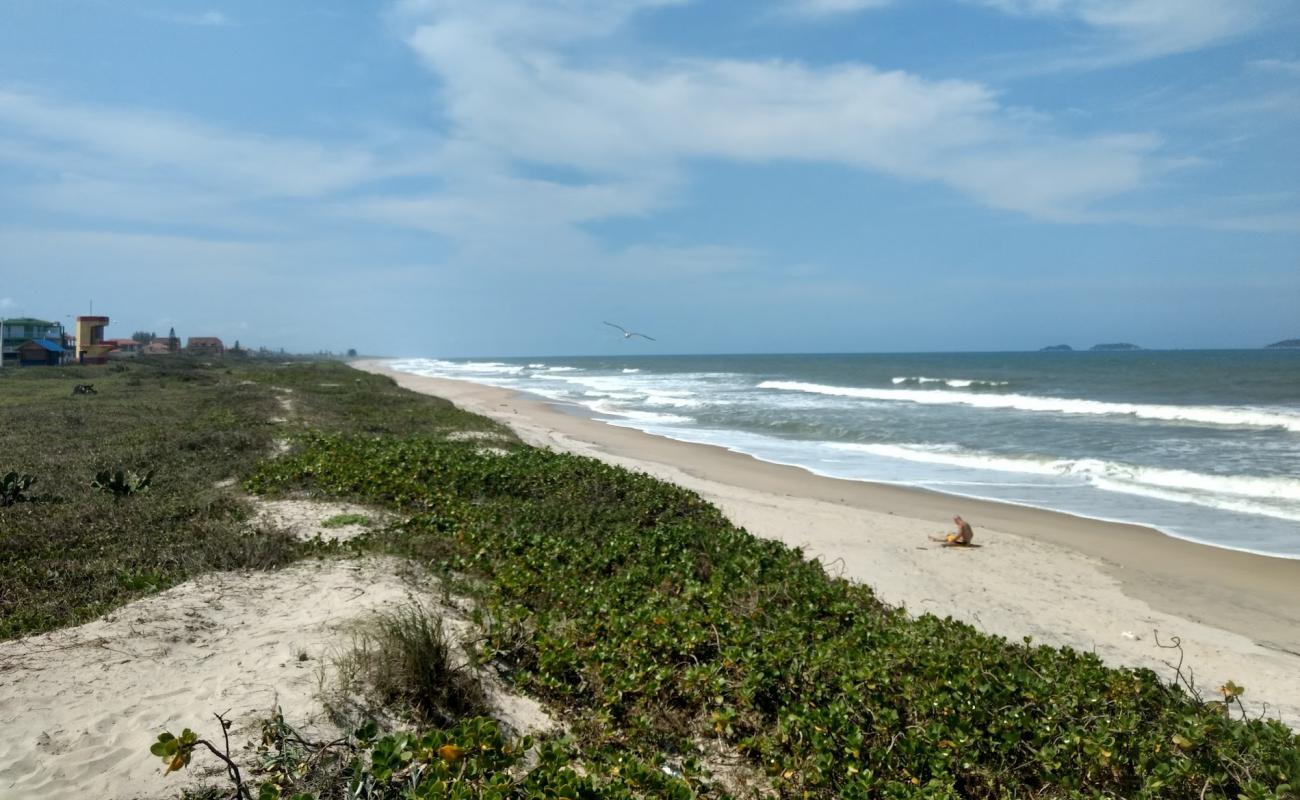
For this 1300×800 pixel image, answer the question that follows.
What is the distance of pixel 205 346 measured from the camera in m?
84.5

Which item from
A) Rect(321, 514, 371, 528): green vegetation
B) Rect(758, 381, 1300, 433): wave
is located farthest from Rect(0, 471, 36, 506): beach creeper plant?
Rect(758, 381, 1300, 433): wave

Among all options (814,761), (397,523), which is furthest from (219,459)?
(814,761)

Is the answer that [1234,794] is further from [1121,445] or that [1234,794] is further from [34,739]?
[1121,445]

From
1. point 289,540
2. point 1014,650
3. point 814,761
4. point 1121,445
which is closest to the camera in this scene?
point 814,761

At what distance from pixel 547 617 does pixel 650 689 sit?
1116mm

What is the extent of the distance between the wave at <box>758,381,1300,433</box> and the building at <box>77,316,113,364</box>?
4565 centimetres

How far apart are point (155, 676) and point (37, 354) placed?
173 feet

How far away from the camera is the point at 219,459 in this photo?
1167 centimetres

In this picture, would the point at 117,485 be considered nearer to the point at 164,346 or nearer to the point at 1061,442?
the point at 1061,442

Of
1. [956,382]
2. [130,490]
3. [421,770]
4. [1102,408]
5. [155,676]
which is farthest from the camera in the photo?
[956,382]

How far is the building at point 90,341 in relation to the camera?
50.3 meters

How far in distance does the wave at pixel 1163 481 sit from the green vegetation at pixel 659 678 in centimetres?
950

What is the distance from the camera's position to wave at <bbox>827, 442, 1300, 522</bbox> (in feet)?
43.7

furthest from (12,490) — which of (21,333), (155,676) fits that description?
(21,333)
